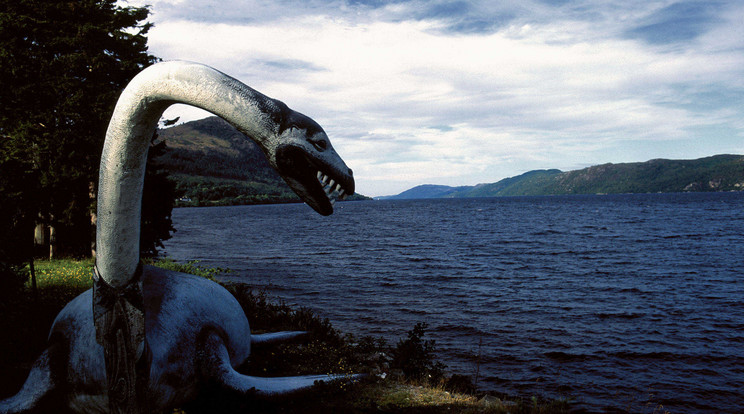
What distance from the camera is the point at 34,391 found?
16.4ft

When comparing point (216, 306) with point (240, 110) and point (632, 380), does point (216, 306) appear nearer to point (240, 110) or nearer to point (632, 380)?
point (240, 110)

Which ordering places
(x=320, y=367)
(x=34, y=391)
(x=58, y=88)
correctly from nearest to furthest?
(x=34, y=391), (x=320, y=367), (x=58, y=88)

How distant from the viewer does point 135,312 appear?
376cm

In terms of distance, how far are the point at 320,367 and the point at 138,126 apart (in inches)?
255

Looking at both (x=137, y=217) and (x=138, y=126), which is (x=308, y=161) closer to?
(x=138, y=126)

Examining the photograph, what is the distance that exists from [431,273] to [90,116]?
22049 mm

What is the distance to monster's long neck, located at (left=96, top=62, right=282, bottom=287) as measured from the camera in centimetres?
329

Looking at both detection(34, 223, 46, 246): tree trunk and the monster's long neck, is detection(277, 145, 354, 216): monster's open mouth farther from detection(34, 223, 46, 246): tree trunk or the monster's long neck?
detection(34, 223, 46, 246): tree trunk

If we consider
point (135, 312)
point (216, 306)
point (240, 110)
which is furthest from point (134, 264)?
point (216, 306)

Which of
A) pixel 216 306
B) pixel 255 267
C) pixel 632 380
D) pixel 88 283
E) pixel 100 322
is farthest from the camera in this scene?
pixel 255 267

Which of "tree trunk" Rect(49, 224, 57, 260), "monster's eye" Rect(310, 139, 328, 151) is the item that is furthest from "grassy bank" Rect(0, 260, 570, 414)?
"tree trunk" Rect(49, 224, 57, 260)

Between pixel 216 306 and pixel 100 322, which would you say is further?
pixel 216 306

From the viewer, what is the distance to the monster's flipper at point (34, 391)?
4922 mm

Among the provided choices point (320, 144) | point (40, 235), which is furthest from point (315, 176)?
point (40, 235)
